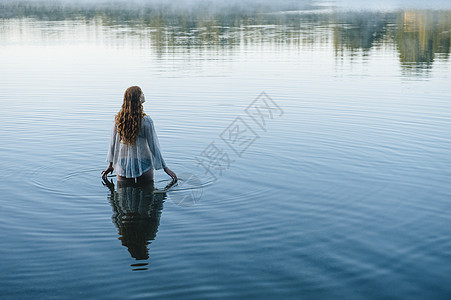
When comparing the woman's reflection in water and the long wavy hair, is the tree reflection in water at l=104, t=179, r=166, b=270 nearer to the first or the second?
→ the woman's reflection in water

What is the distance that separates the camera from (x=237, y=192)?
1042cm

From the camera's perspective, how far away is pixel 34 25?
2307 inches

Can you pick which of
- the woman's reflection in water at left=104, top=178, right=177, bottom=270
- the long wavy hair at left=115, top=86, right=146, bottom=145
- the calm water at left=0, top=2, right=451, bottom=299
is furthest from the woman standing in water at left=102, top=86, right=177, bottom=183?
the calm water at left=0, top=2, right=451, bottom=299

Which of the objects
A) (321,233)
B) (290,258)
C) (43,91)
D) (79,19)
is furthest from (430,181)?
(79,19)

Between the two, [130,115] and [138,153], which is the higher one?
[130,115]

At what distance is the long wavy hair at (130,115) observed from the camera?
936cm

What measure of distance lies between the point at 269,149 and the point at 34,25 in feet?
168

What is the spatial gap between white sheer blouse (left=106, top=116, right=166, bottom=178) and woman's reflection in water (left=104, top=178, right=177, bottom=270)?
0.38 meters

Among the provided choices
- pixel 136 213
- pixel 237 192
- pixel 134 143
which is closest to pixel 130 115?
pixel 134 143

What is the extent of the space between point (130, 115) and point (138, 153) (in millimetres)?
747

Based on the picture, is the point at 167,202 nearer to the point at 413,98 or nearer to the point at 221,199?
the point at 221,199

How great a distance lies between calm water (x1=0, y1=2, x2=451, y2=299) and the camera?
709 centimetres

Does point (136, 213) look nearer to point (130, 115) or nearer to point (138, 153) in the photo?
point (138, 153)

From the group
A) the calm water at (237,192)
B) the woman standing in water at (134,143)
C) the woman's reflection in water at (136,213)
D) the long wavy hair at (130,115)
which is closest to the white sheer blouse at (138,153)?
the woman standing in water at (134,143)
